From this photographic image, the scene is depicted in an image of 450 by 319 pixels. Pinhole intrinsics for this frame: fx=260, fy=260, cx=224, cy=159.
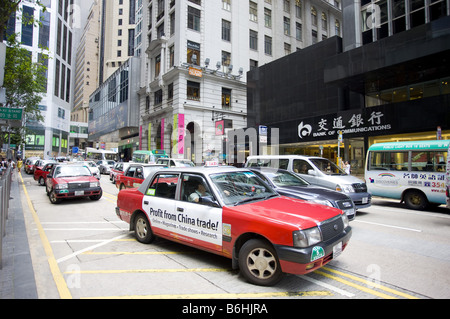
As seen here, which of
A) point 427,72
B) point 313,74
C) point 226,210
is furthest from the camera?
point 313,74

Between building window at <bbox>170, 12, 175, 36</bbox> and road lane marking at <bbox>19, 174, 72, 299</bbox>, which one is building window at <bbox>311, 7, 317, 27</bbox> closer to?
building window at <bbox>170, 12, 175, 36</bbox>

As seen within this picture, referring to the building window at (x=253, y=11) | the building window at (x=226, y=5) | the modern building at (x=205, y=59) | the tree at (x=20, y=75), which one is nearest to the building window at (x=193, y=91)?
the modern building at (x=205, y=59)

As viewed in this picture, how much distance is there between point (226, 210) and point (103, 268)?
2224 mm

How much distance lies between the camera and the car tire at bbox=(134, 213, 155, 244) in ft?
17.2

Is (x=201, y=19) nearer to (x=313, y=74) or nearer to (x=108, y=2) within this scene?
(x=313, y=74)

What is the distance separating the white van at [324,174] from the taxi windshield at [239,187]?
427 centimetres

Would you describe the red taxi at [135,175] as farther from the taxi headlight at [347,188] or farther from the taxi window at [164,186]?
the taxi headlight at [347,188]

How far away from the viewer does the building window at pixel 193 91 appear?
31.2 metres

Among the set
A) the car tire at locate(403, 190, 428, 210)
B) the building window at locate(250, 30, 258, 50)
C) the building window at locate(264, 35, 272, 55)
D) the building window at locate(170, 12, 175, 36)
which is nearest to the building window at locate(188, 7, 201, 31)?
the building window at locate(170, 12, 175, 36)

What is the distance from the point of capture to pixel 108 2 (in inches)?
3403

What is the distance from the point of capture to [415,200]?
31.7ft
